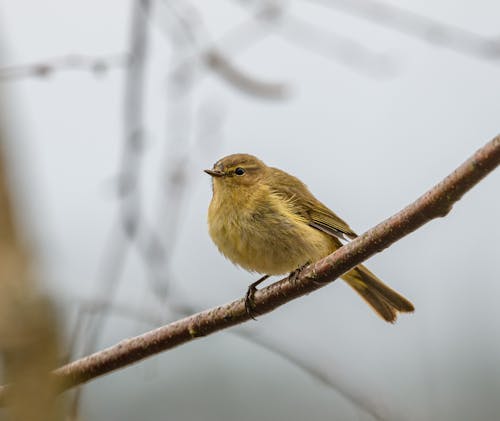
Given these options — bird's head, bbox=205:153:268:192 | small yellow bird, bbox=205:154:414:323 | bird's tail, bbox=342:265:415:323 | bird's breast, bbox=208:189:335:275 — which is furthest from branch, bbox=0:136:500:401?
bird's head, bbox=205:153:268:192

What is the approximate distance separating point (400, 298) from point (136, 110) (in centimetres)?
250

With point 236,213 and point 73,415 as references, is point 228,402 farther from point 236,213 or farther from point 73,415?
point 73,415

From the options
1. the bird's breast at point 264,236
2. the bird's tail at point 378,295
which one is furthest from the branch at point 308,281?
the bird's tail at point 378,295

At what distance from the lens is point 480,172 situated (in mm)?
2279

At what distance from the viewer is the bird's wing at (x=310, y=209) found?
4953 mm

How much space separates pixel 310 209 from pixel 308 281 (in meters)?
2.12

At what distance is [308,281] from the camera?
10.1ft

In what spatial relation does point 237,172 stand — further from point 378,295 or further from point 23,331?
point 23,331

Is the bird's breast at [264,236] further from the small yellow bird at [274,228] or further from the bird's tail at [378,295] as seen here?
the bird's tail at [378,295]

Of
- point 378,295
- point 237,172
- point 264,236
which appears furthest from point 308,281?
point 237,172

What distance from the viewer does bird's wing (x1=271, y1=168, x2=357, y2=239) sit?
16.3 feet

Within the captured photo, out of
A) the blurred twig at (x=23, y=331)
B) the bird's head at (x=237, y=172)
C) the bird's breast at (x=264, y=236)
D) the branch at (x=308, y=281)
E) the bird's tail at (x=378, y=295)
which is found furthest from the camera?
the bird's head at (x=237, y=172)

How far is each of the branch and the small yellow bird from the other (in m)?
0.99

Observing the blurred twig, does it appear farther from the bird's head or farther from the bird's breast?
the bird's head
